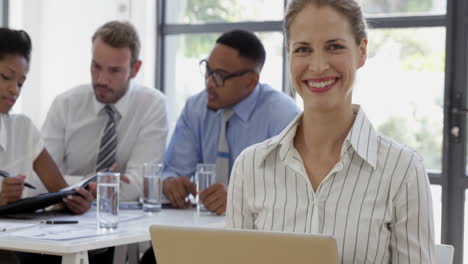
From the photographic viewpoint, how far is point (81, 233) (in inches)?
95.8

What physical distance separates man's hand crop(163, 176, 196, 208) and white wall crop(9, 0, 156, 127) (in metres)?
Result: 2.22

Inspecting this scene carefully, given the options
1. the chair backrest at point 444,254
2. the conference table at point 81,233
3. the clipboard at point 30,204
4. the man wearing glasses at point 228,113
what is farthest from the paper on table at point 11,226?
the chair backrest at point 444,254

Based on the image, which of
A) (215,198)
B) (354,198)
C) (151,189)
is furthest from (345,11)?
(151,189)

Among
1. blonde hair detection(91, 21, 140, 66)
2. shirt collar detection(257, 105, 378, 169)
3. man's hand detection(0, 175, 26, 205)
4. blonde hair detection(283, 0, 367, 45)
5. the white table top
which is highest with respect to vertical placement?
blonde hair detection(91, 21, 140, 66)

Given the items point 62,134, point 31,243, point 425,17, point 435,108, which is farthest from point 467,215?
point 31,243

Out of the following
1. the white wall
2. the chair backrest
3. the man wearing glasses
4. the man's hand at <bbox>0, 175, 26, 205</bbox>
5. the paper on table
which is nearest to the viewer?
the chair backrest

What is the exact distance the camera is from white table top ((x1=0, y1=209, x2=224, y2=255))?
218 cm

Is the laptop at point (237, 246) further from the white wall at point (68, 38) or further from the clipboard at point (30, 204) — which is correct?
the white wall at point (68, 38)

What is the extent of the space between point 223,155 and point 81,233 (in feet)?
3.77

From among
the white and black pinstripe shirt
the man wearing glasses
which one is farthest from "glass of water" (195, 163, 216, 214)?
the white and black pinstripe shirt

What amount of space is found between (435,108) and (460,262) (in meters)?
0.99

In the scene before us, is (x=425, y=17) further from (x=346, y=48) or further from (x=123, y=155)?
(x=346, y=48)

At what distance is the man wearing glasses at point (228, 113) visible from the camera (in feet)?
11.4

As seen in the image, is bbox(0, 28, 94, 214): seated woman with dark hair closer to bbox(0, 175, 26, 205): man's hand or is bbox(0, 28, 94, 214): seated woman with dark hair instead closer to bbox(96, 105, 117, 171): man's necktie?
bbox(0, 175, 26, 205): man's hand
